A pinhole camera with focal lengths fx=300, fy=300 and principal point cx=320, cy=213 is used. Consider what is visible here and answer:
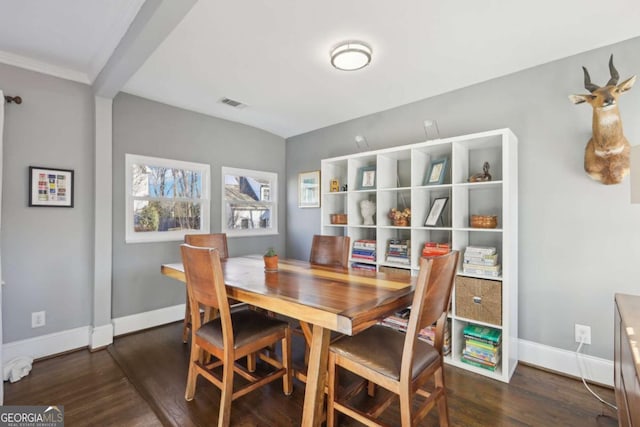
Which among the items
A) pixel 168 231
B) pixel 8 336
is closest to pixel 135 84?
pixel 168 231

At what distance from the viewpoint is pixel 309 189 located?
14.0ft

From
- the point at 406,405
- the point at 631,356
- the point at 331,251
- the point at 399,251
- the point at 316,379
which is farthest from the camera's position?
the point at 399,251

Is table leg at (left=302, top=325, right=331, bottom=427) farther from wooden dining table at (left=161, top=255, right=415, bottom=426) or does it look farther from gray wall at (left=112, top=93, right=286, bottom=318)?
gray wall at (left=112, top=93, right=286, bottom=318)

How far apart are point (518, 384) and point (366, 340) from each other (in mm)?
1385

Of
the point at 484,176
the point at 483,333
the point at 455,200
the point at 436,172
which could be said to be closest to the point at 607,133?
the point at 484,176

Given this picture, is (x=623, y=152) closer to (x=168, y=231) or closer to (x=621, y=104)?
(x=621, y=104)

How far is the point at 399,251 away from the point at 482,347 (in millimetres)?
1018

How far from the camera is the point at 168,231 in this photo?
3412 mm

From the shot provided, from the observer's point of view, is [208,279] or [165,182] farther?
[165,182]

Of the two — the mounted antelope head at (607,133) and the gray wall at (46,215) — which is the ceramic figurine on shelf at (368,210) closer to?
the mounted antelope head at (607,133)

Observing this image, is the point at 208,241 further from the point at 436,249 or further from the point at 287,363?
the point at 436,249

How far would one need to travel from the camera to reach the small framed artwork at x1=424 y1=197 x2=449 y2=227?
9.02 ft

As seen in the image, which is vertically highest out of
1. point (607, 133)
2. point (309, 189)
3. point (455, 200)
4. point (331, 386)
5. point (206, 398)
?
point (607, 133)

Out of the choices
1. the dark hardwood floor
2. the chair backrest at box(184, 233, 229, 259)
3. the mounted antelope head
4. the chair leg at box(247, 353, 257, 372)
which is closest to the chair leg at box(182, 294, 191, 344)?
the dark hardwood floor
